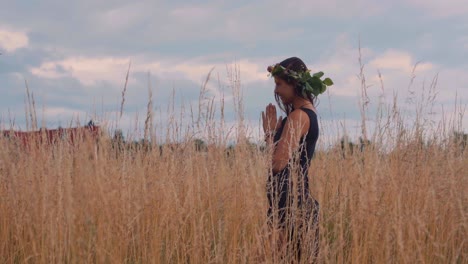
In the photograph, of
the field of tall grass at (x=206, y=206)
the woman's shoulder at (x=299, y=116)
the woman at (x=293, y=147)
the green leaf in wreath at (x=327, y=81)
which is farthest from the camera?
the green leaf in wreath at (x=327, y=81)

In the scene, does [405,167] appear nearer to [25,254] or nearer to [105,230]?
[105,230]

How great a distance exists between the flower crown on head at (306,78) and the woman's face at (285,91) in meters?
0.05

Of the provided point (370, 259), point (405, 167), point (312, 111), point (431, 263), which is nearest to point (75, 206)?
point (312, 111)

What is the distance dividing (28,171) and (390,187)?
7.39 ft

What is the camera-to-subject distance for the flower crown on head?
10.4 feet

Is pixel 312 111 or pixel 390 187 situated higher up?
pixel 312 111

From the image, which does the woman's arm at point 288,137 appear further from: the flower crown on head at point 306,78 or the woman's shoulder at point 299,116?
the flower crown on head at point 306,78

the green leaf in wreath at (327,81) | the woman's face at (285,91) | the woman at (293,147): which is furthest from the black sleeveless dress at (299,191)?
the green leaf in wreath at (327,81)

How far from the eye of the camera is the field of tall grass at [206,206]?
2494 mm

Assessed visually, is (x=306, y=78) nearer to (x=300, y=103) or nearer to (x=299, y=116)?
(x=300, y=103)

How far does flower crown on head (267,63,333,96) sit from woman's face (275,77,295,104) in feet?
0.17

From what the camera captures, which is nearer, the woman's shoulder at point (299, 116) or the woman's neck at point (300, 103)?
the woman's shoulder at point (299, 116)

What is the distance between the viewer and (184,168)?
12.0 ft

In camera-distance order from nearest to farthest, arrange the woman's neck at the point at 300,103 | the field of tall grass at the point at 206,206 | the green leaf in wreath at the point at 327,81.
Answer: the field of tall grass at the point at 206,206 → the woman's neck at the point at 300,103 → the green leaf in wreath at the point at 327,81
